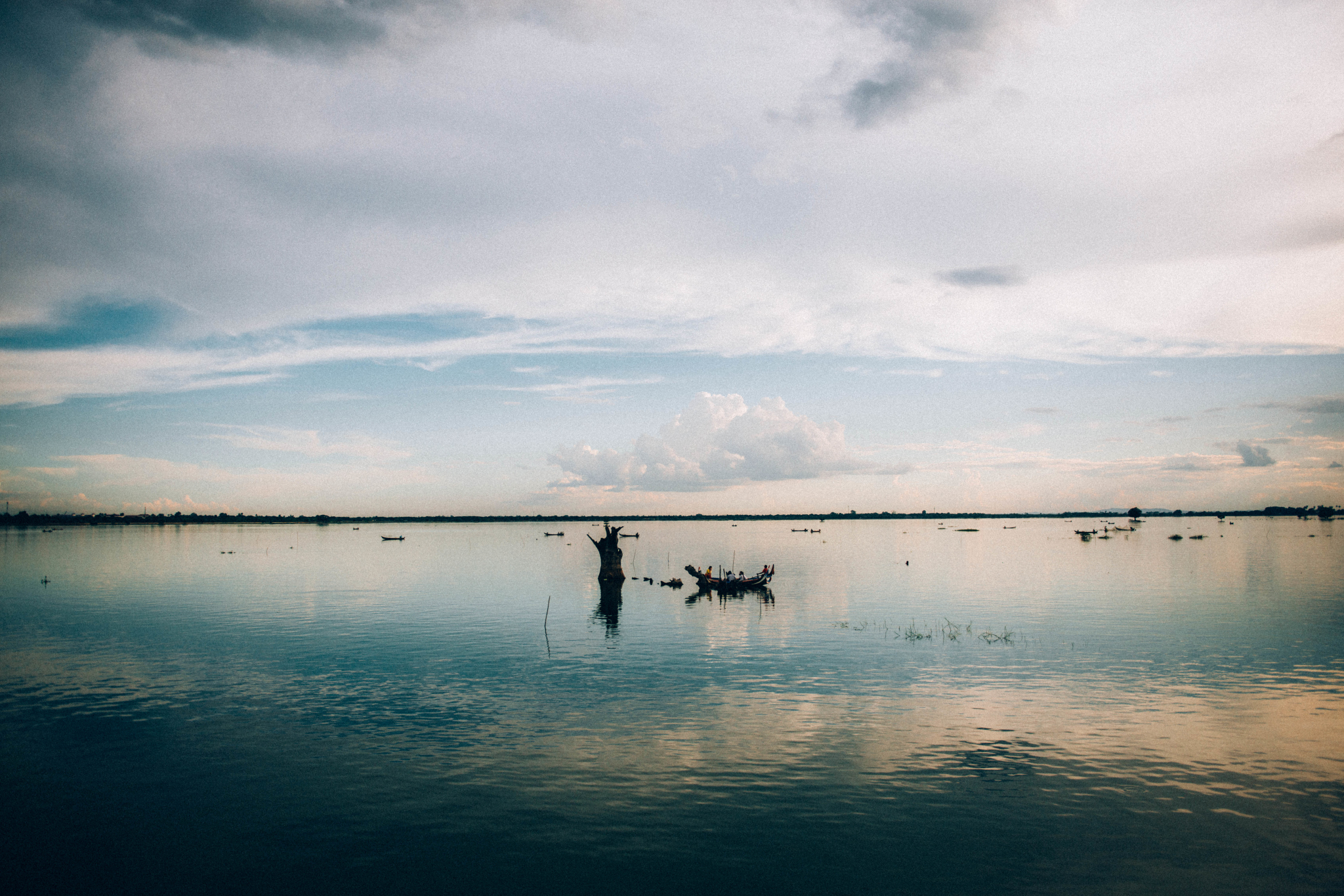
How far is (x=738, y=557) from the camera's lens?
428 feet

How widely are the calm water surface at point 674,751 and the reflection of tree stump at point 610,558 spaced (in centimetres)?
1249

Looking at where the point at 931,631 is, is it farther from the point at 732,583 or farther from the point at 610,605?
the point at 610,605

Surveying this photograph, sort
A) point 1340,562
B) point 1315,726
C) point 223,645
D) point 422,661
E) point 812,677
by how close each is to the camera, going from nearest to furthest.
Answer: point 1315,726, point 812,677, point 422,661, point 223,645, point 1340,562

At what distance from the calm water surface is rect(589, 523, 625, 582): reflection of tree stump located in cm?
1249

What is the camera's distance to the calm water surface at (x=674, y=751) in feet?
54.3

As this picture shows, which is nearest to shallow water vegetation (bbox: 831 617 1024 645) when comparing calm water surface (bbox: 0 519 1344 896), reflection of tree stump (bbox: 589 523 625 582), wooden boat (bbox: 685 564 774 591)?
calm water surface (bbox: 0 519 1344 896)

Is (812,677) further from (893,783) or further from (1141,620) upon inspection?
(1141,620)

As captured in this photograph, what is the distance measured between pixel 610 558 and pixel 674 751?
1827 inches

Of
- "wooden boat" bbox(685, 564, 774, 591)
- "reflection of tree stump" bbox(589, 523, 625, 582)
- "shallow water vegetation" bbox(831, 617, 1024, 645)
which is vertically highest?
"reflection of tree stump" bbox(589, 523, 625, 582)

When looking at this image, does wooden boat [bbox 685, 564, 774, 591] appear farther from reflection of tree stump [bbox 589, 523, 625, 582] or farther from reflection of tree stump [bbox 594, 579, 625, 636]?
reflection of tree stump [bbox 594, 579, 625, 636]

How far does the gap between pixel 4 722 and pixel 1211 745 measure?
137 ft

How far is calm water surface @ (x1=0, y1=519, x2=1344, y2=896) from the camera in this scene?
1655 cm

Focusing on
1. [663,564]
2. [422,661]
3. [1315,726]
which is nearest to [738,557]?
[663,564]

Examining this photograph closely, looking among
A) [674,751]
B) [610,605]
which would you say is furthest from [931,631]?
[674,751]
